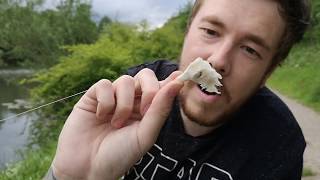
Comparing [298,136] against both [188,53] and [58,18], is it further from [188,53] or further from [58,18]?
[58,18]

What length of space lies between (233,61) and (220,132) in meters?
0.34

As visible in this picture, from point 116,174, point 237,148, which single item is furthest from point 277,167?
point 116,174

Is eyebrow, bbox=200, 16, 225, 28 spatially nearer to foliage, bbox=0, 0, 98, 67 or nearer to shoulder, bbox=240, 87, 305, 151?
shoulder, bbox=240, 87, 305, 151

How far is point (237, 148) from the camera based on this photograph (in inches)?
75.2

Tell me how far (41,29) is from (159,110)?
22159 millimetres

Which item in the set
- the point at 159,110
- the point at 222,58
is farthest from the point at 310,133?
the point at 159,110

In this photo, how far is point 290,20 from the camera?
6.12 feet

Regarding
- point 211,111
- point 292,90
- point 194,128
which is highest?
point 211,111

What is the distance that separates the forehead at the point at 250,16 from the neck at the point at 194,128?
38 centimetres

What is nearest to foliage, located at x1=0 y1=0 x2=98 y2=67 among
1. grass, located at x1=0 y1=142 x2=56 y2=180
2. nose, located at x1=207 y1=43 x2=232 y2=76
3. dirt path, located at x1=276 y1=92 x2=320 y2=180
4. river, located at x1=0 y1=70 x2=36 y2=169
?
river, located at x1=0 y1=70 x2=36 y2=169

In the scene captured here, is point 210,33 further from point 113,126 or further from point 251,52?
point 113,126

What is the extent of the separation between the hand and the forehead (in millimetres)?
266

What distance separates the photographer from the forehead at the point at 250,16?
1.74m

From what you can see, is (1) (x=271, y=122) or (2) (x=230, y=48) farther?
(1) (x=271, y=122)
